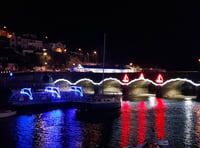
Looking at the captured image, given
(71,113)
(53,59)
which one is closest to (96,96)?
(71,113)

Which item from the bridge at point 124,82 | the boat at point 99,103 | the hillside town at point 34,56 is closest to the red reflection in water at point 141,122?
the boat at point 99,103

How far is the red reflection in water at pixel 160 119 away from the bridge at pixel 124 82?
448 inches

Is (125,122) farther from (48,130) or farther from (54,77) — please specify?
(54,77)

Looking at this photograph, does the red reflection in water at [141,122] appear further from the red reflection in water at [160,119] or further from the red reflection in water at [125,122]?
the red reflection in water at [160,119]

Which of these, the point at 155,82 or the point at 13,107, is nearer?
the point at 13,107

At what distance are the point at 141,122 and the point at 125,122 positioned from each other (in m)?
2.26

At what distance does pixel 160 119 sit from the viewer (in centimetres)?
6316

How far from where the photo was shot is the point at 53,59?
471 ft

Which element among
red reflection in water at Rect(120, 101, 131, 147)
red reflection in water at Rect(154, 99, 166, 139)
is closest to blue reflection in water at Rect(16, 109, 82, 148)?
red reflection in water at Rect(120, 101, 131, 147)

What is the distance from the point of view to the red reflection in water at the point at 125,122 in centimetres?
4787

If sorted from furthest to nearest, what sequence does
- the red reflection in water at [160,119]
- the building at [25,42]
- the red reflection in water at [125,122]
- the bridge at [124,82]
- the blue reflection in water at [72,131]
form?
the building at [25,42] < the bridge at [124,82] < the red reflection in water at [160,119] < the red reflection in water at [125,122] < the blue reflection in water at [72,131]

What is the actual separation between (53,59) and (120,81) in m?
46.9

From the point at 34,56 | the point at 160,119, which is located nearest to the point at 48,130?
the point at 160,119

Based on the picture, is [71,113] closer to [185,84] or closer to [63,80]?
[63,80]
